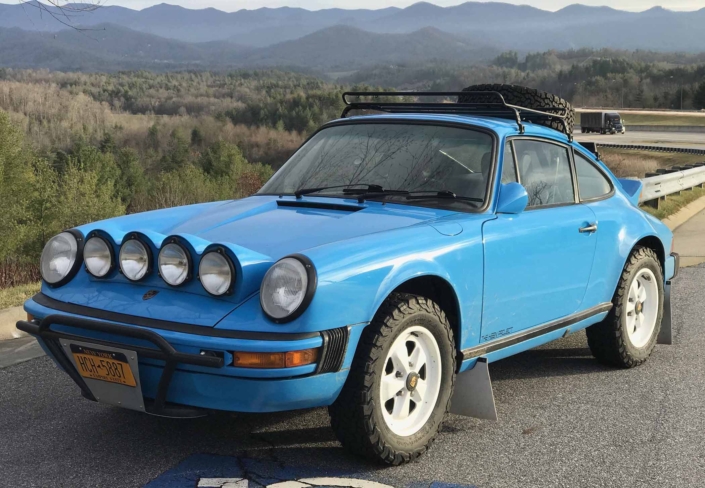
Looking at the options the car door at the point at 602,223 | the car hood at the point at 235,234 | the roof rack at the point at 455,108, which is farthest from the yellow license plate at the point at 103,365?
the car door at the point at 602,223

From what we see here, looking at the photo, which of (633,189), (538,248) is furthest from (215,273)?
(633,189)

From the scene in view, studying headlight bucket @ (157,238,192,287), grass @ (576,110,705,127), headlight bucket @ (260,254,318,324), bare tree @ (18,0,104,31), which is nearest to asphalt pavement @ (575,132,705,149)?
grass @ (576,110,705,127)

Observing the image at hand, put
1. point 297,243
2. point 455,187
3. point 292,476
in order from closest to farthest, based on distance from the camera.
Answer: point 292,476, point 297,243, point 455,187

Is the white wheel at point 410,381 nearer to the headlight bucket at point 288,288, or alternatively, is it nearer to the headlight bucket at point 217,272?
the headlight bucket at point 288,288

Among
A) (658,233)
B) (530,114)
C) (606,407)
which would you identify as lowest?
(606,407)

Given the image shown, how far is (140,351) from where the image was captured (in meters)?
3.30

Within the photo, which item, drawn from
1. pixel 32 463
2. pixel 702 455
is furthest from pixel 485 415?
pixel 32 463

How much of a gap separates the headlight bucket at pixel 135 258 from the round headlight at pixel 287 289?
66cm

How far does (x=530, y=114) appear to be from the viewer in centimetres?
535

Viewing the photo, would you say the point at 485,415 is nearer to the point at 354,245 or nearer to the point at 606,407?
the point at 606,407

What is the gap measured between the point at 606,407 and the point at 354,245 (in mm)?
1922

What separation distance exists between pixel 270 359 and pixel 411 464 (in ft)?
3.05

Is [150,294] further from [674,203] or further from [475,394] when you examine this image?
[674,203]

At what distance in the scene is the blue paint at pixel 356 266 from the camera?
10.6 feet
